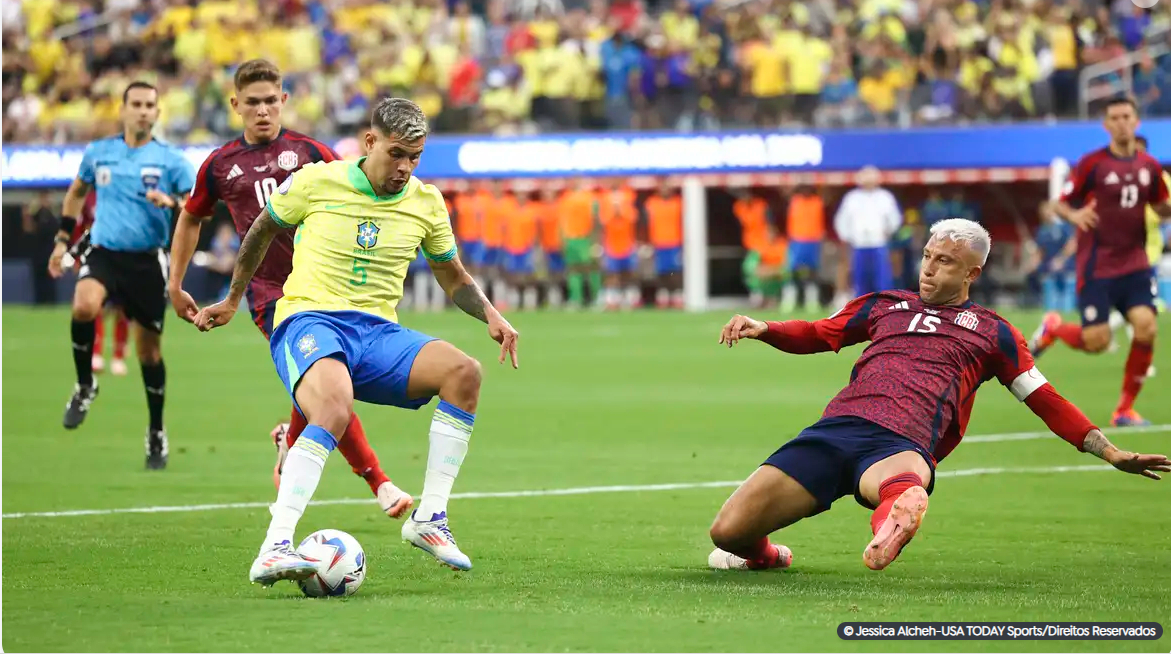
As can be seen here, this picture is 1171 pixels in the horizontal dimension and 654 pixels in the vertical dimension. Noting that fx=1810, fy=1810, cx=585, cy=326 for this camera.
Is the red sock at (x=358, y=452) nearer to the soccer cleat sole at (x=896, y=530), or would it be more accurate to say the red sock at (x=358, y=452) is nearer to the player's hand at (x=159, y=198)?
the soccer cleat sole at (x=896, y=530)

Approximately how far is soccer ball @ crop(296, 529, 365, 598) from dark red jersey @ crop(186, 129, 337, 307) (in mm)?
2699

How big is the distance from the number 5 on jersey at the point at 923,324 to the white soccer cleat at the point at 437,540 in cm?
212

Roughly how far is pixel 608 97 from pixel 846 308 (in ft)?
83.3

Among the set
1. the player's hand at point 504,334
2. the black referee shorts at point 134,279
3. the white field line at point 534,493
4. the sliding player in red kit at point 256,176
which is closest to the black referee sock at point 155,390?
the black referee shorts at point 134,279

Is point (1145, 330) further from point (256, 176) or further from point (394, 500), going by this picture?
point (394, 500)

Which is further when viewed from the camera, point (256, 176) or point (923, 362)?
point (256, 176)

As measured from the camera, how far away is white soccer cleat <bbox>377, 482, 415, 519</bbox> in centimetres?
782

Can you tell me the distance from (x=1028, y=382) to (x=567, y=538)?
237cm

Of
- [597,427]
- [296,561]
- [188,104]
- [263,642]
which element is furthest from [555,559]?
[188,104]

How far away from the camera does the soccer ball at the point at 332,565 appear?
6855mm

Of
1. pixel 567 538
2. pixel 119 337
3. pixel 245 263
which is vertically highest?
pixel 245 263

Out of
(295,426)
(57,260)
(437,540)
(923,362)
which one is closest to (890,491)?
(923,362)

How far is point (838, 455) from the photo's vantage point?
7363mm

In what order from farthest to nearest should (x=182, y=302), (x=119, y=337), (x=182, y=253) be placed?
(x=119, y=337), (x=182, y=253), (x=182, y=302)
